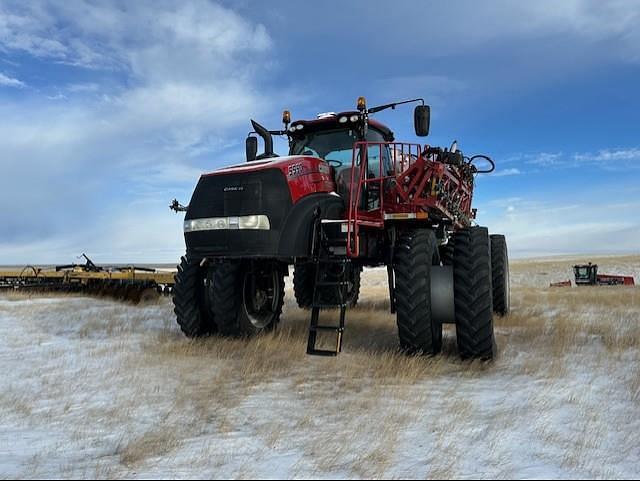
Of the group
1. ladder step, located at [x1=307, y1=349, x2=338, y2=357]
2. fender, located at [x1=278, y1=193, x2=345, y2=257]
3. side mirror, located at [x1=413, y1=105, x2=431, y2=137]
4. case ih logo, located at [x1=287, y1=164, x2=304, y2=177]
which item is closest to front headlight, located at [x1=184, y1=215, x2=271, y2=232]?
fender, located at [x1=278, y1=193, x2=345, y2=257]

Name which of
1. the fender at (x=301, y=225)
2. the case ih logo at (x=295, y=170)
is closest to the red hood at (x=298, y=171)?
the case ih logo at (x=295, y=170)

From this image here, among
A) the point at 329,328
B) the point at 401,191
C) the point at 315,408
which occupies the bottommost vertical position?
the point at 315,408

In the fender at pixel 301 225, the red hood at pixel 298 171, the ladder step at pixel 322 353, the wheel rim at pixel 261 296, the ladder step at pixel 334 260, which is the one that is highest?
the red hood at pixel 298 171

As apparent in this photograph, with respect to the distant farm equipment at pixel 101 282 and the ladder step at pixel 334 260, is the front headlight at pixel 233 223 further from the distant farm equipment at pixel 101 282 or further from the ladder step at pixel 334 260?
the distant farm equipment at pixel 101 282

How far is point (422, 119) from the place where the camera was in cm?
629

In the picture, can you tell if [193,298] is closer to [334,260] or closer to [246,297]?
[246,297]

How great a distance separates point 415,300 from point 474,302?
652 millimetres

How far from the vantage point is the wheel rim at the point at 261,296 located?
7293 millimetres

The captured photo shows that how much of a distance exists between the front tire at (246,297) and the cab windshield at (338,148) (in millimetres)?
1794

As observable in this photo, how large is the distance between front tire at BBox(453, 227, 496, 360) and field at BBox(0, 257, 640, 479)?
0.24 meters

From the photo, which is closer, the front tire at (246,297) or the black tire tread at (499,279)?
the front tire at (246,297)

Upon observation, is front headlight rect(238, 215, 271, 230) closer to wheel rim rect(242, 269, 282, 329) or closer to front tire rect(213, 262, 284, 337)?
front tire rect(213, 262, 284, 337)

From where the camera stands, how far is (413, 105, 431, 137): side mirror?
6.28 metres

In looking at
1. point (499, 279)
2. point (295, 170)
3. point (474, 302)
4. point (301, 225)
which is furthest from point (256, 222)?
point (499, 279)
